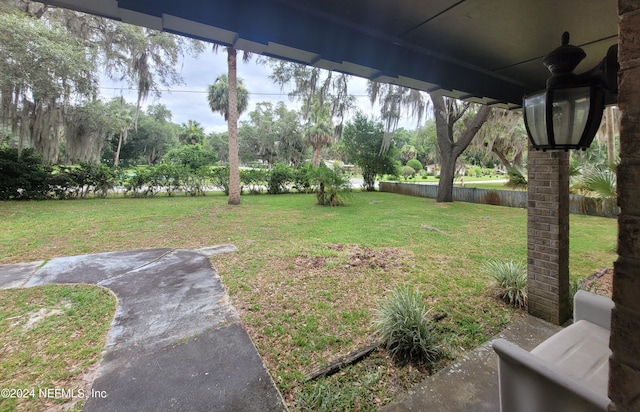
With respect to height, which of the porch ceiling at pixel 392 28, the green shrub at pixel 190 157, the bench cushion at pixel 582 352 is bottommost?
the bench cushion at pixel 582 352

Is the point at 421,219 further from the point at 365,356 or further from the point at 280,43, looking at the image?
the point at 280,43

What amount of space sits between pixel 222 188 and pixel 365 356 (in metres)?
11.6

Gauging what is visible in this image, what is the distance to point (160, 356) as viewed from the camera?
1.96m

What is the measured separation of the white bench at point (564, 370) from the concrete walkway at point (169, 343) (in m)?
1.17

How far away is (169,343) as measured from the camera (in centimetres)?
211

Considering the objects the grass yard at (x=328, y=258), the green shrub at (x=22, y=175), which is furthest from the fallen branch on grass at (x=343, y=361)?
the green shrub at (x=22, y=175)

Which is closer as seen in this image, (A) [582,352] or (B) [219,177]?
(A) [582,352]

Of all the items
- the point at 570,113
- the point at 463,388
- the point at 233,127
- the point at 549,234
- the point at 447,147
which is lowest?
the point at 463,388

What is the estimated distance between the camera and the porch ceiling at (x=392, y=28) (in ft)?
4.03

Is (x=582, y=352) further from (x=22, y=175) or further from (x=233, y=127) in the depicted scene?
(x=22, y=175)

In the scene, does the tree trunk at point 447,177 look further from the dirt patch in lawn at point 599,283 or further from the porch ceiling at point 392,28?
the porch ceiling at point 392,28

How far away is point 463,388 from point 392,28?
7.05 feet

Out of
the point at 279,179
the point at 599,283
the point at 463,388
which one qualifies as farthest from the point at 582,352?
the point at 279,179

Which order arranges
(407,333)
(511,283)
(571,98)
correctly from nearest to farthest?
1. (571,98)
2. (407,333)
3. (511,283)
